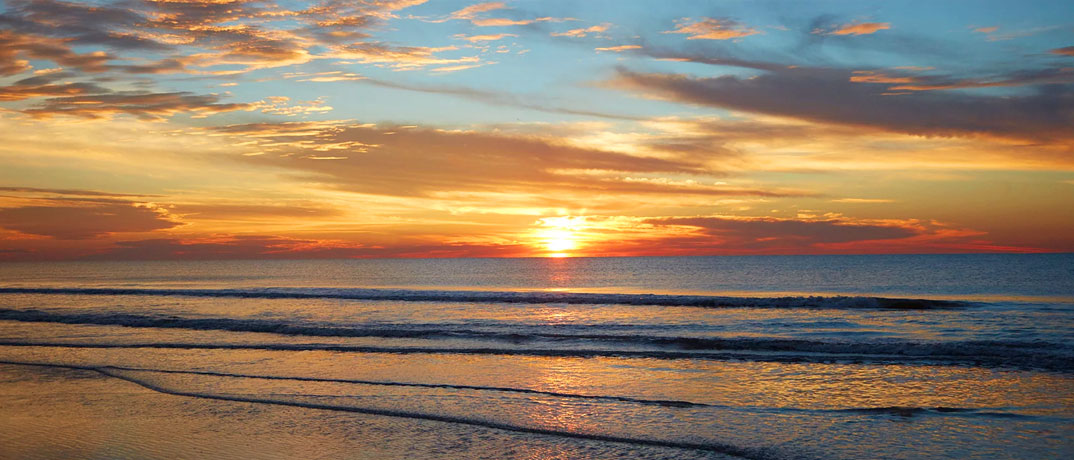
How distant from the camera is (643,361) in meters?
17.8

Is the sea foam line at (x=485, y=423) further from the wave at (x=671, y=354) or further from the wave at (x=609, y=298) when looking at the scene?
the wave at (x=609, y=298)

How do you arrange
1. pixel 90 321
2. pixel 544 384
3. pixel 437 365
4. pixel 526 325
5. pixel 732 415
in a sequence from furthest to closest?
pixel 90 321
pixel 526 325
pixel 437 365
pixel 544 384
pixel 732 415

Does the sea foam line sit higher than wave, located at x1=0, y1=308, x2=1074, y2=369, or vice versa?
the sea foam line

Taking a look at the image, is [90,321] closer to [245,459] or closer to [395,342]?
[395,342]

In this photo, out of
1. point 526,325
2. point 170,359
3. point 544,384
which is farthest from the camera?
point 526,325

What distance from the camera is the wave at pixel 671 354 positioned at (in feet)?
56.5

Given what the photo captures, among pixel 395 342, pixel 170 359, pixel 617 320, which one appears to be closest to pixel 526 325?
pixel 617 320

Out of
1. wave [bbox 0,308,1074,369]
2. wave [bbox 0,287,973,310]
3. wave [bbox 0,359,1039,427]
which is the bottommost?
wave [bbox 0,287,973,310]

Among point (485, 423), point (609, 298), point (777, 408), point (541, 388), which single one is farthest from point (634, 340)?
point (609, 298)

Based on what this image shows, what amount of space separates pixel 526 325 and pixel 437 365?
11.4 m

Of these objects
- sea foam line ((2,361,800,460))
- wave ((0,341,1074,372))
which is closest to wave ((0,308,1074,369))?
wave ((0,341,1074,372))

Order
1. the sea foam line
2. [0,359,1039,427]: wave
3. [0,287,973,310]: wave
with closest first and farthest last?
the sea foam line, [0,359,1039,427]: wave, [0,287,973,310]: wave

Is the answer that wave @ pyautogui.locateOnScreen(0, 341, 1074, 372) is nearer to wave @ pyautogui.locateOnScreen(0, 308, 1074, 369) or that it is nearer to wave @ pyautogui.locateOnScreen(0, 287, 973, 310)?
wave @ pyautogui.locateOnScreen(0, 308, 1074, 369)

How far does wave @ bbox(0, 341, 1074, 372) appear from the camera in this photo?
17.2 meters
